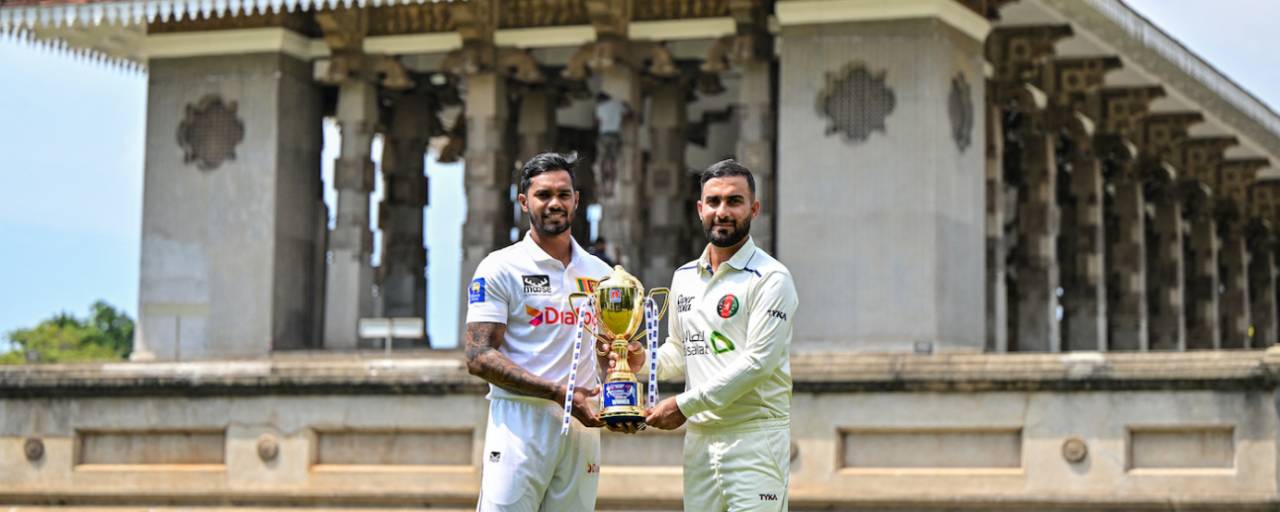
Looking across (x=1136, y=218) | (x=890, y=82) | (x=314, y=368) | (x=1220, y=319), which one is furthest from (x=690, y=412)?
(x=1220, y=319)

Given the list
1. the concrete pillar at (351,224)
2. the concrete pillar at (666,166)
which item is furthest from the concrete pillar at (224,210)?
the concrete pillar at (666,166)

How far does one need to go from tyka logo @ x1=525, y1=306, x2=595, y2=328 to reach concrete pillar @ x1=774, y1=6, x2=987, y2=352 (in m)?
13.8

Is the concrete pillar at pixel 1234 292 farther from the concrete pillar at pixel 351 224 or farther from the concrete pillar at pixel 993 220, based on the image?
the concrete pillar at pixel 351 224

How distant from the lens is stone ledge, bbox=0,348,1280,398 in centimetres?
1464

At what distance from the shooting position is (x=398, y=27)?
2602cm

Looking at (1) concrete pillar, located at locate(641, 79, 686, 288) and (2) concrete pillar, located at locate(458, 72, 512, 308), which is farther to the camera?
(1) concrete pillar, located at locate(641, 79, 686, 288)

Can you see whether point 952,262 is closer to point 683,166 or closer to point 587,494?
point 683,166

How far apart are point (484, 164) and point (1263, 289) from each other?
90.4ft

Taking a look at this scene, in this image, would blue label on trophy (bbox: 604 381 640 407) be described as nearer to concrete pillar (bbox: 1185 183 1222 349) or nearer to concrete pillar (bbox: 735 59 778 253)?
concrete pillar (bbox: 735 59 778 253)

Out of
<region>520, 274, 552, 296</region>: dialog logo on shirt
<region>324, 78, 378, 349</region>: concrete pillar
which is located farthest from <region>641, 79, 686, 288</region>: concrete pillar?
<region>520, 274, 552, 296</region>: dialog logo on shirt

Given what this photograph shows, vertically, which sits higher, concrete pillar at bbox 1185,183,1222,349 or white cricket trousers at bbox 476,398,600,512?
concrete pillar at bbox 1185,183,1222,349

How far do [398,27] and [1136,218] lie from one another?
15531 mm

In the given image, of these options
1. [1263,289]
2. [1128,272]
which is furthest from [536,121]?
[1263,289]

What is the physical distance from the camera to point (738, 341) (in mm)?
8469
